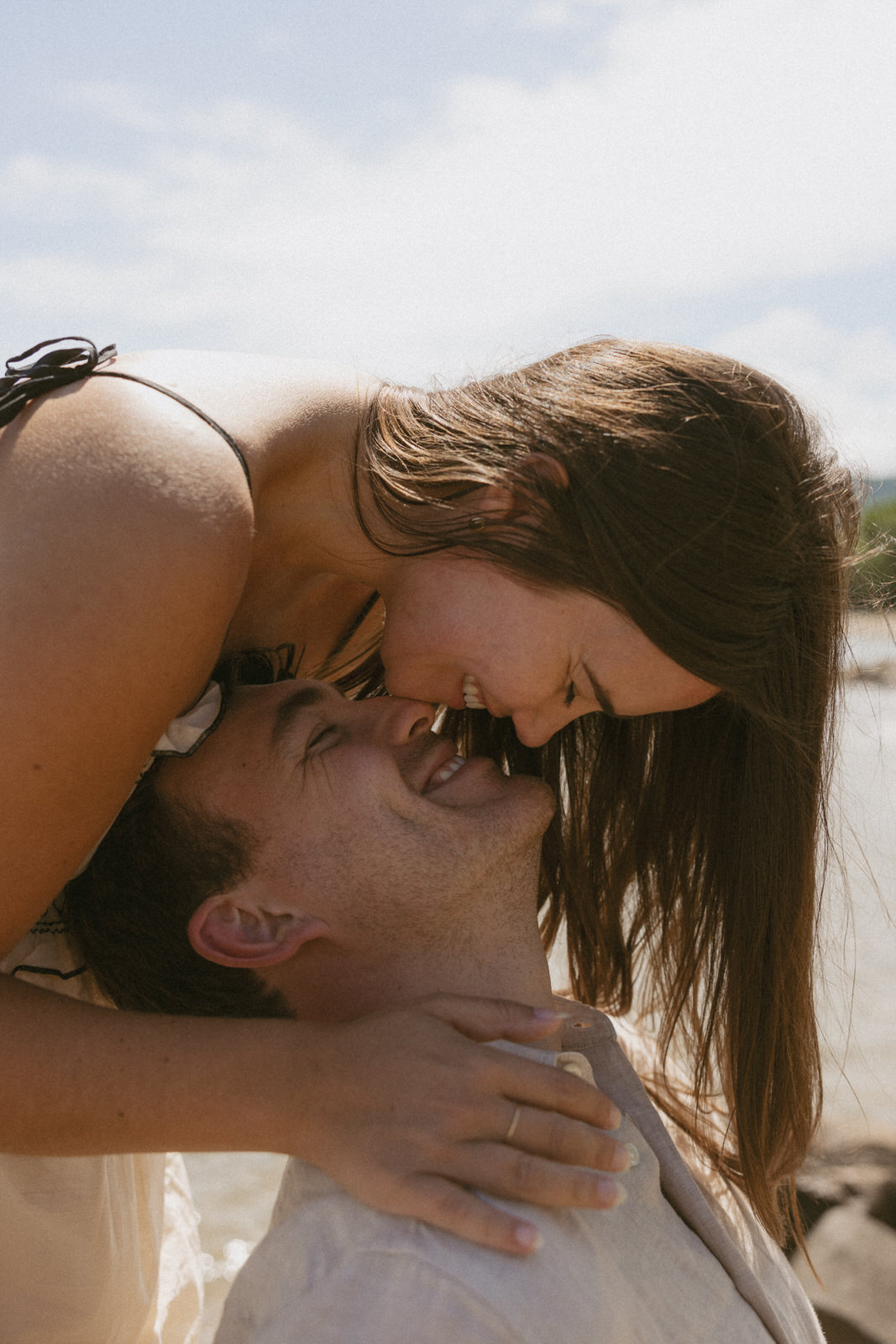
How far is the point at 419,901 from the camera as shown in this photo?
77.7 inches

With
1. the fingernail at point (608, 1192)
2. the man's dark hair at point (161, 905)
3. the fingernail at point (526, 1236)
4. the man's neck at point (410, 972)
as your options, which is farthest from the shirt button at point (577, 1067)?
the man's dark hair at point (161, 905)

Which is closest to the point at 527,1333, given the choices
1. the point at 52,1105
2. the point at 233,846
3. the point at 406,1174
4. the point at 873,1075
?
the point at 406,1174

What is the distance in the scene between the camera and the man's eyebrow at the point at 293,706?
206 cm

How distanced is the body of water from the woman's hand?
35.2 inches

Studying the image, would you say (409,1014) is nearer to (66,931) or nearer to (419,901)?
(419,901)

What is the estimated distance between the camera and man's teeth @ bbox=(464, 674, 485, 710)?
221 cm

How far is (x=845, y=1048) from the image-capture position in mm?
4324

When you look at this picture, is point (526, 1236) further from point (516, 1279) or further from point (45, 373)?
point (45, 373)

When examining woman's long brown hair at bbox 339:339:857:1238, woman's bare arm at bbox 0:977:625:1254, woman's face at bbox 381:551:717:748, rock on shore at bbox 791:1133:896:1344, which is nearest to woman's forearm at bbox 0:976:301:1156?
woman's bare arm at bbox 0:977:625:1254

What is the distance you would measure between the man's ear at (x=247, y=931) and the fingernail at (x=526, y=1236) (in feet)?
2.05

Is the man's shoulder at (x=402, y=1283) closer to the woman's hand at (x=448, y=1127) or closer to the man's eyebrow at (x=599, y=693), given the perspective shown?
the woman's hand at (x=448, y=1127)

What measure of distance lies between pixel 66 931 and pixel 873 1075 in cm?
335

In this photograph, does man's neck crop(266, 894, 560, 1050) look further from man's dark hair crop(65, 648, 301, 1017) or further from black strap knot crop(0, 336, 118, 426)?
black strap knot crop(0, 336, 118, 426)

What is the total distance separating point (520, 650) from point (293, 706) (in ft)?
1.38
